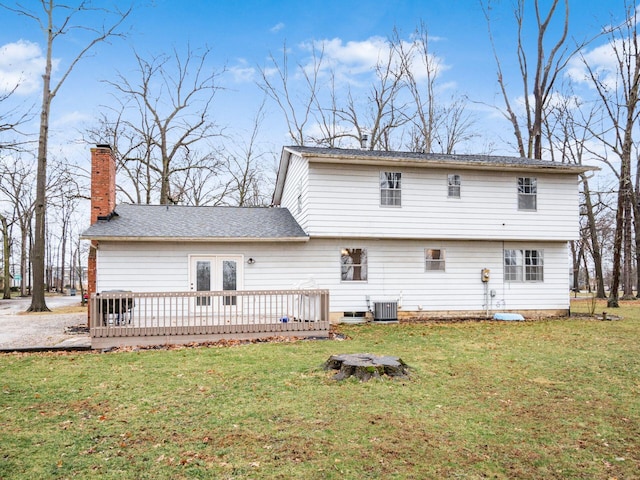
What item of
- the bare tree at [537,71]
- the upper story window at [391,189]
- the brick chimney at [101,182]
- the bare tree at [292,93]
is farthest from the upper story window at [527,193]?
the bare tree at [292,93]

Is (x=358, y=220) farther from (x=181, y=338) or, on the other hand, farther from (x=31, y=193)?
(x=31, y=193)

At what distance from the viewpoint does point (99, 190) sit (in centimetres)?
1409

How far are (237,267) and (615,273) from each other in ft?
50.2

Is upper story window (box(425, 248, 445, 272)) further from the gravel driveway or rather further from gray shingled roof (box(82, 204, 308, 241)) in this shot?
the gravel driveway

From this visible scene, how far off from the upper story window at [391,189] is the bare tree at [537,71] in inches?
516

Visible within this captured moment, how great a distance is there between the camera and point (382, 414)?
544 centimetres

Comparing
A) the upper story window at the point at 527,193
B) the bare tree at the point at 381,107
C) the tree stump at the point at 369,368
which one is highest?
the bare tree at the point at 381,107

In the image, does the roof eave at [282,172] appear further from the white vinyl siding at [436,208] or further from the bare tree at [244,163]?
the bare tree at [244,163]

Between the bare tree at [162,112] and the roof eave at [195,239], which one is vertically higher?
the bare tree at [162,112]

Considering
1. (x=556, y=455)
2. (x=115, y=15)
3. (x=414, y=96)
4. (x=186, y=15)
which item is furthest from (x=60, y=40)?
(x=556, y=455)

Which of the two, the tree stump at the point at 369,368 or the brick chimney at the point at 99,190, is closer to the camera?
the tree stump at the point at 369,368

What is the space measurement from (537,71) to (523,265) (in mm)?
14373

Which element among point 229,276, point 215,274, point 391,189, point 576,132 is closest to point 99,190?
point 215,274

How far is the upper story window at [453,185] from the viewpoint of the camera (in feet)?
48.8
